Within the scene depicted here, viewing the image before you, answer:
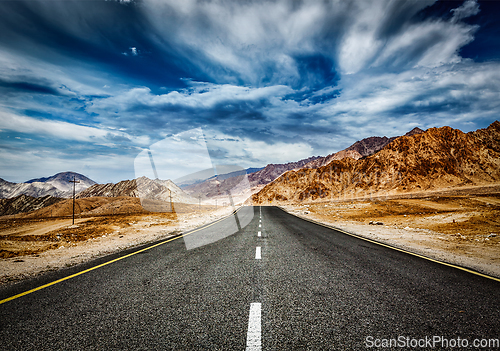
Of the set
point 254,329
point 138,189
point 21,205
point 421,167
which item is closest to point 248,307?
point 254,329

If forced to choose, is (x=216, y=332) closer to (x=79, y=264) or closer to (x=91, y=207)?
(x=79, y=264)

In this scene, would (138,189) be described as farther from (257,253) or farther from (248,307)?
(248,307)

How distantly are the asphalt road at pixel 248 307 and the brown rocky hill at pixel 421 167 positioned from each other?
266 feet

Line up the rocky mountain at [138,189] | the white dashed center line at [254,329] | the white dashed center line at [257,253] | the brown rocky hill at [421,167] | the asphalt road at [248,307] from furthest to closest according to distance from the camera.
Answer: the rocky mountain at [138,189], the brown rocky hill at [421,167], the white dashed center line at [257,253], the asphalt road at [248,307], the white dashed center line at [254,329]

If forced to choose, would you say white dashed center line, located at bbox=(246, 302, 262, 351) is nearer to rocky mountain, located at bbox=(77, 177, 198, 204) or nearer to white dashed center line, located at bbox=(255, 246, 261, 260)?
white dashed center line, located at bbox=(255, 246, 261, 260)

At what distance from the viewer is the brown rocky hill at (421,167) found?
70.7m

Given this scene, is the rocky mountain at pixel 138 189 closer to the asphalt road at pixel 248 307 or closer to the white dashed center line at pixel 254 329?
the asphalt road at pixel 248 307

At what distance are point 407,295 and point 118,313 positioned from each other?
4.80 meters

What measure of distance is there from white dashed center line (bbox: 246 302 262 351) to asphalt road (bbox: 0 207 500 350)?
15mm

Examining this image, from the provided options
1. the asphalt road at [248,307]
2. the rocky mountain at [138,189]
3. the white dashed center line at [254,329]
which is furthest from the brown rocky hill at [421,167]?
the rocky mountain at [138,189]

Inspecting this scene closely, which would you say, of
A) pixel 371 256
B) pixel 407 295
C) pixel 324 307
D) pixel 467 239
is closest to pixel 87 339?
pixel 324 307

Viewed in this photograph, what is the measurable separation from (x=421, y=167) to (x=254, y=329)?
94.9m

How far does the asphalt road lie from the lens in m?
2.69

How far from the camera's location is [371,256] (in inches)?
276
